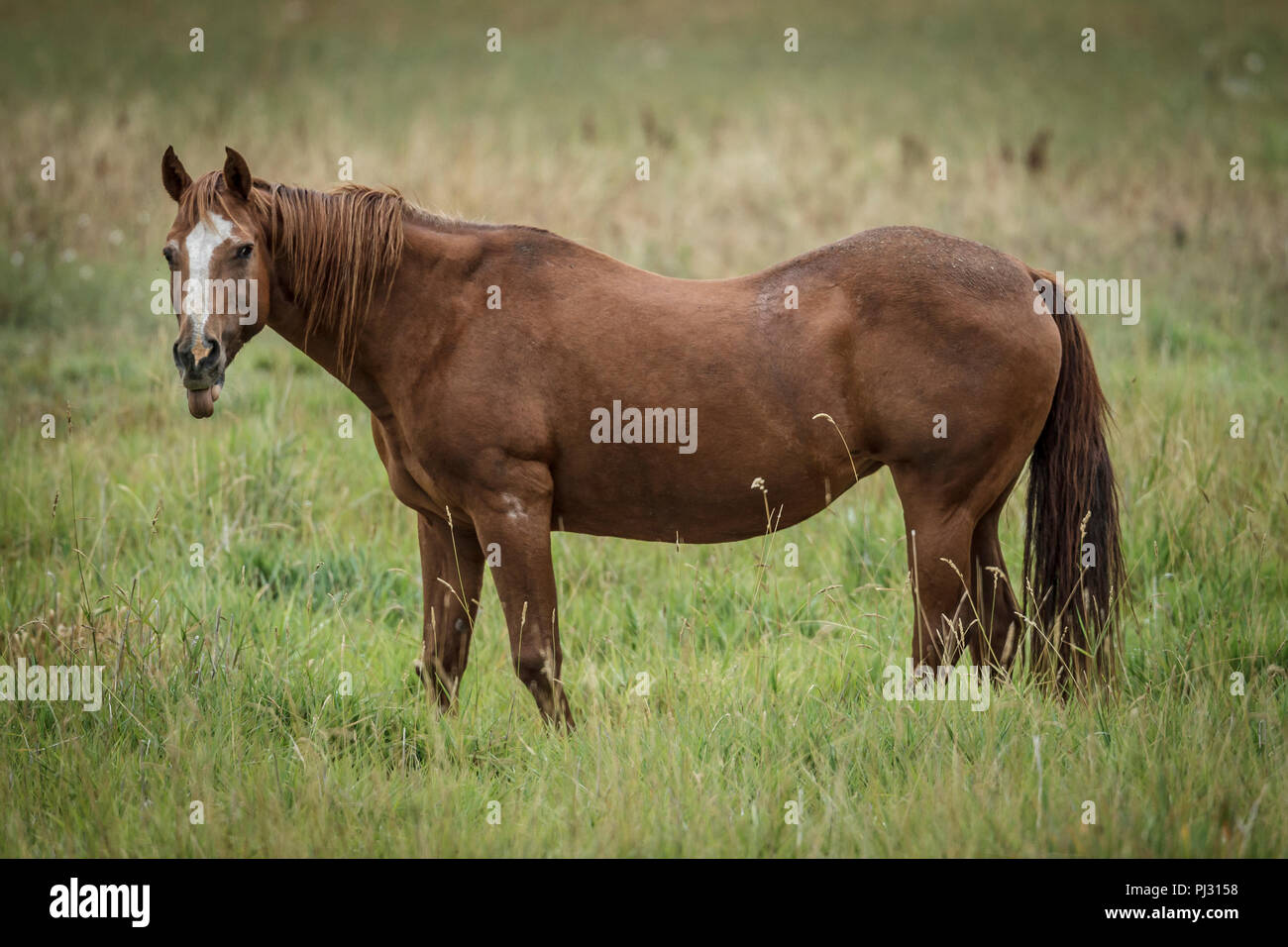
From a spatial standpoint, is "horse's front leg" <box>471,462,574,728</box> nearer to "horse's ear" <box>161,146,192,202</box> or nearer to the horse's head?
the horse's head

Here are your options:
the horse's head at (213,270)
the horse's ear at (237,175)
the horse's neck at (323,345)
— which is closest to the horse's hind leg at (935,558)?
the horse's neck at (323,345)

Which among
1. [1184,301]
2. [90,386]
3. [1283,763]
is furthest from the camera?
[1184,301]

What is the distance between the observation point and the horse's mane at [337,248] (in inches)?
186

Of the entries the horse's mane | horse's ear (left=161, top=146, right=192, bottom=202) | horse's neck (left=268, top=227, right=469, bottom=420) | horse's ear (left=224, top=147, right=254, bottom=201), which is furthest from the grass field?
horse's ear (left=224, top=147, right=254, bottom=201)

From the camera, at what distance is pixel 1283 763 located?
4141mm

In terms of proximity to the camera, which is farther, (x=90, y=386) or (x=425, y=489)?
(x=90, y=386)

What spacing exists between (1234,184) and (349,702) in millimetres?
12655

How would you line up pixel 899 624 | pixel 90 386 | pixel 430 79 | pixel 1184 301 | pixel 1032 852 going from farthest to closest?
pixel 430 79 < pixel 1184 301 < pixel 90 386 < pixel 899 624 < pixel 1032 852

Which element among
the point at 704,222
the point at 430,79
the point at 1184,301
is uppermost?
the point at 430,79

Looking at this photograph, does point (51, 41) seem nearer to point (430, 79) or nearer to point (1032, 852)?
point (430, 79)

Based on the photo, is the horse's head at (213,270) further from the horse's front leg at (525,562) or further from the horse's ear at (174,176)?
the horse's front leg at (525,562)

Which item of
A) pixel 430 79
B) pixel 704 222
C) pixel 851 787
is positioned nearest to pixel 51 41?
pixel 430 79

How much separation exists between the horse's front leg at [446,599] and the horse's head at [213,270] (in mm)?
1235

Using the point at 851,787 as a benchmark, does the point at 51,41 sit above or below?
above
